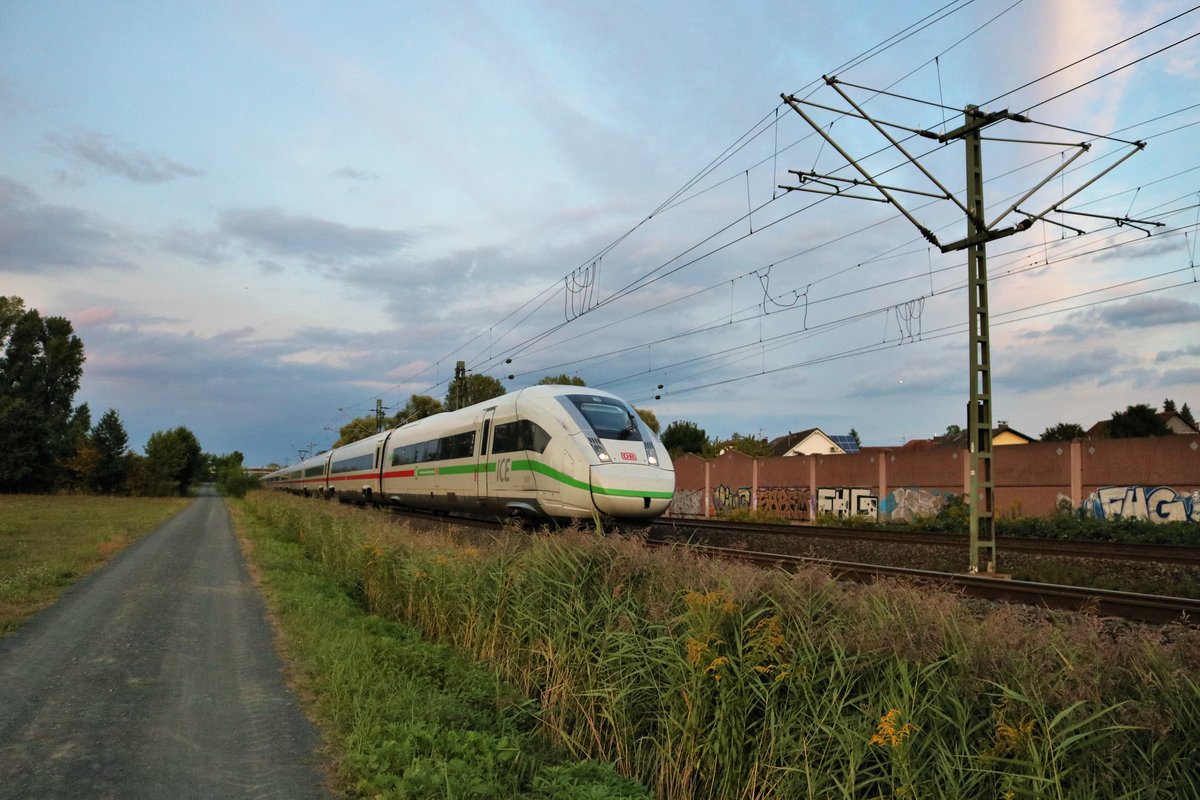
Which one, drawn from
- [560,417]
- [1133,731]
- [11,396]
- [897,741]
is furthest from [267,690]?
[11,396]

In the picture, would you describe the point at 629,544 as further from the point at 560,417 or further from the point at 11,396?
the point at 11,396

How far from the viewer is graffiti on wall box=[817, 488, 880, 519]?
2975 centimetres

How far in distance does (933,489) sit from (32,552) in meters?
26.4

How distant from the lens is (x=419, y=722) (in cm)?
551

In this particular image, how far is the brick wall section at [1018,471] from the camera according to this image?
21.5 metres

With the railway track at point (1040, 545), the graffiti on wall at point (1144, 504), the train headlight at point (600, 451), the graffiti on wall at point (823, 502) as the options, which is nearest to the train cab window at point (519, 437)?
the train headlight at point (600, 451)

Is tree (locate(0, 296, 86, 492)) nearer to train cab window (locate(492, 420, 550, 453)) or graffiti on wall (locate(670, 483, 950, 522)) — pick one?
graffiti on wall (locate(670, 483, 950, 522))

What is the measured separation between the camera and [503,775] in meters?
5.04

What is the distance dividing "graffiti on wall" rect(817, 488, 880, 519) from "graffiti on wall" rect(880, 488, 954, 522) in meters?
0.52

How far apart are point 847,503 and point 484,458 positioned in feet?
56.3

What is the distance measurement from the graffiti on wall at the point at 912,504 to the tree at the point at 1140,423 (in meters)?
29.2

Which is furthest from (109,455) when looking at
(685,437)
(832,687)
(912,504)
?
(832,687)

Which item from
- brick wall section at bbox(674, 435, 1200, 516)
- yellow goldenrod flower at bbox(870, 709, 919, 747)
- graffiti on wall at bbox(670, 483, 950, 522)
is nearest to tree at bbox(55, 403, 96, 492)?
graffiti on wall at bbox(670, 483, 950, 522)

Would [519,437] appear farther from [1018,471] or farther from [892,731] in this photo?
[1018,471]
